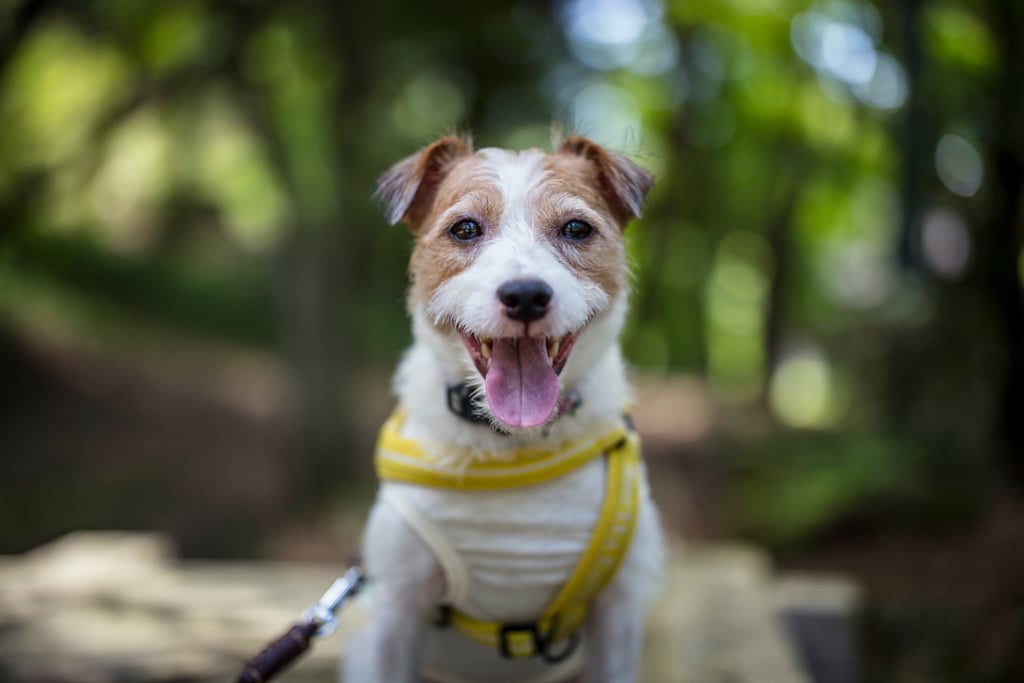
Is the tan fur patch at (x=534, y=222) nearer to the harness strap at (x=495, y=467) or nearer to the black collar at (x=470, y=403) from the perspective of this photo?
the black collar at (x=470, y=403)

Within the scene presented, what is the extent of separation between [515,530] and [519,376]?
0.50 metres

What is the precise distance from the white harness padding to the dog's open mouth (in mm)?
370

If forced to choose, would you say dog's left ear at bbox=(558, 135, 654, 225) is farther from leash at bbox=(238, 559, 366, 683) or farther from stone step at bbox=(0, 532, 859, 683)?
stone step at bbox=(0, 532, 859, 683)

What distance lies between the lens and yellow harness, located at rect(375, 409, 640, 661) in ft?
8.34

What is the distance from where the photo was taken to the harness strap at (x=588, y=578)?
2549 mm

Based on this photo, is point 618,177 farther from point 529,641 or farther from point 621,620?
point 529,641

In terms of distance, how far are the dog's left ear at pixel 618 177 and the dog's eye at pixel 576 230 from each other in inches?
9.1

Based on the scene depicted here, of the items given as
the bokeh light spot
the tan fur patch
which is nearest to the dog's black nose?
the tan fur patch

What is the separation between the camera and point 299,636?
9.12 feet

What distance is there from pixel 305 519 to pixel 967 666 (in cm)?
670

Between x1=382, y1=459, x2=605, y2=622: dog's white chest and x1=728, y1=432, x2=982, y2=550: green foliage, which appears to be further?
x1=728, y1=432, x2=982, y2=550: green foliage

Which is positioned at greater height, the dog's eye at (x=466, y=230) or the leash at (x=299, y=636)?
the dog's eye at (x=466, y=230)

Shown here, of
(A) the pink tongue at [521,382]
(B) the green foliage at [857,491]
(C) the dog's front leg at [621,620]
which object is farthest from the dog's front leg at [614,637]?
(B) the green foliage at [857,491]

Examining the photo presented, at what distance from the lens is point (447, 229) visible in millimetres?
2557
